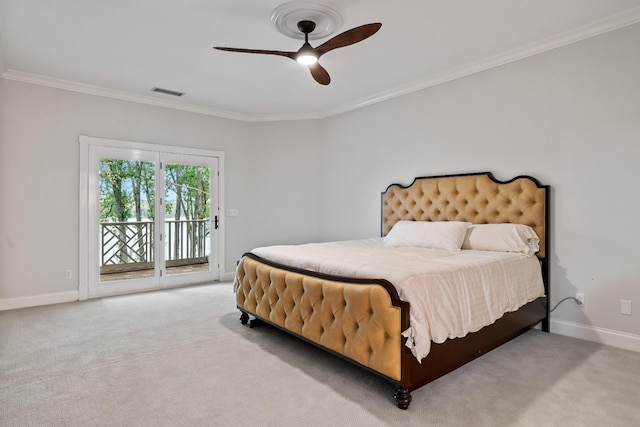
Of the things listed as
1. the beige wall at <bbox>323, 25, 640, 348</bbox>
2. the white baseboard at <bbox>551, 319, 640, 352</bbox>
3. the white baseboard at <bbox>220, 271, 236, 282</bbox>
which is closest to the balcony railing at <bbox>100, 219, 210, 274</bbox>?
the white baseboard at <bbox>220, 271, 236, 282</bbox>

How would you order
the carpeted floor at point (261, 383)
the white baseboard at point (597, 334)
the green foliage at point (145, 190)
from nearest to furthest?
the carpeted floor at point (261, 383) < the white baseboard at point (597, 334) < the green foliage at point (145, 190)

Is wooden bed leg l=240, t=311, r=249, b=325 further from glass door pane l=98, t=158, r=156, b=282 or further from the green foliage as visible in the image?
the green foliage

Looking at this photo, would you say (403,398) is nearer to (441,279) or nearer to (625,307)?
(441,279)

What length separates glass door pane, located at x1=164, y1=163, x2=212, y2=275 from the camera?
521 cm

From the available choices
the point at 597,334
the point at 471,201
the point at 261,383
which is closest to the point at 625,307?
→ the point at 597,334

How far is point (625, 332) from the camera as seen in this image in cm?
295

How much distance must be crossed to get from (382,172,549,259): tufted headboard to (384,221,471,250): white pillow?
319 millimetres

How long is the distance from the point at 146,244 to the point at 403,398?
418cm

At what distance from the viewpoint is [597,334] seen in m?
3.08

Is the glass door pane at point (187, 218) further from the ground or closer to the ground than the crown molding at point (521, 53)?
closer to the ground

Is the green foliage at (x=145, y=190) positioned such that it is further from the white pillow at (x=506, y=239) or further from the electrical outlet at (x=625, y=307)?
the electrical outlet at (x=625, y=307)

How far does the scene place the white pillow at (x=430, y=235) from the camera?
3475 millimetres

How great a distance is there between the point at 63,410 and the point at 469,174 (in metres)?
3.95

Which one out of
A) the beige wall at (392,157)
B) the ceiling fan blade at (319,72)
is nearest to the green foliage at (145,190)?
the beige wall at (392,157)
